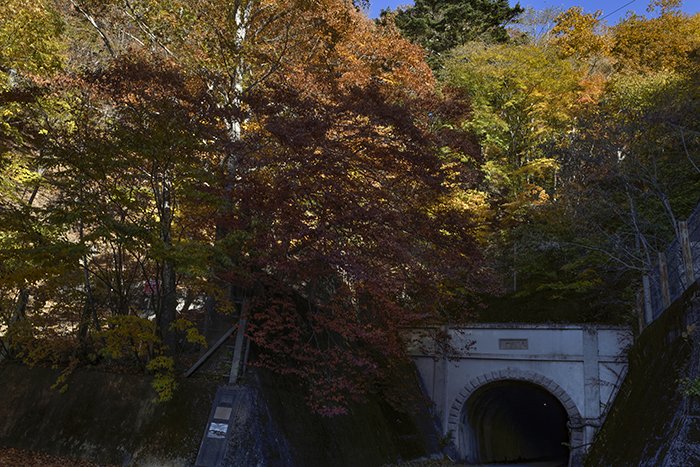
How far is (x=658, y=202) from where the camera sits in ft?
64.6

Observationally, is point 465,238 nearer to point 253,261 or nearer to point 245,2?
point 253,261

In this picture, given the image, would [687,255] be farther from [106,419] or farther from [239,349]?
[106,419]

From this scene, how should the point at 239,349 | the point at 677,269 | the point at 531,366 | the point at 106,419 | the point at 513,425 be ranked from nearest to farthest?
the point at 677,269 → the point at 106,419 → the point at 239,349 → the point at 531,366 → the point at 513,425

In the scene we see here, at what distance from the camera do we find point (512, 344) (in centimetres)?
1977

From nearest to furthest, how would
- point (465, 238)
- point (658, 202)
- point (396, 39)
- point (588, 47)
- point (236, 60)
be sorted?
point (465, 238) < point (236, 60) < point (658, 202) < point (396, 39) < point (588, 47)

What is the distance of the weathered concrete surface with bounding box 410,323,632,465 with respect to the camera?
18.3 m

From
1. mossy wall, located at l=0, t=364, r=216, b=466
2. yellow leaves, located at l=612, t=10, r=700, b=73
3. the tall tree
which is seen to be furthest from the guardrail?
the tall tree

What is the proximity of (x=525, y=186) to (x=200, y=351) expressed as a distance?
18.3 m

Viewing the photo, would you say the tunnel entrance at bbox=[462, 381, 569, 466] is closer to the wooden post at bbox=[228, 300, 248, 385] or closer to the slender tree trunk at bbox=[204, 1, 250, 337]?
the wooden post at bbox=[228, 300, 248, 385]

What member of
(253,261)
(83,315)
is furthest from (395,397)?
(83,315)

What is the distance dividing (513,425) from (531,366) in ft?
33.7

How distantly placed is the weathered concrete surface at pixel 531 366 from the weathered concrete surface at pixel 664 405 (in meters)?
8.18

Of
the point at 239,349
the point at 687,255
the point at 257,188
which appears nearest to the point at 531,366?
the point at 687,255

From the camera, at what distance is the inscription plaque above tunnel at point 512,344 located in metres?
19.6
